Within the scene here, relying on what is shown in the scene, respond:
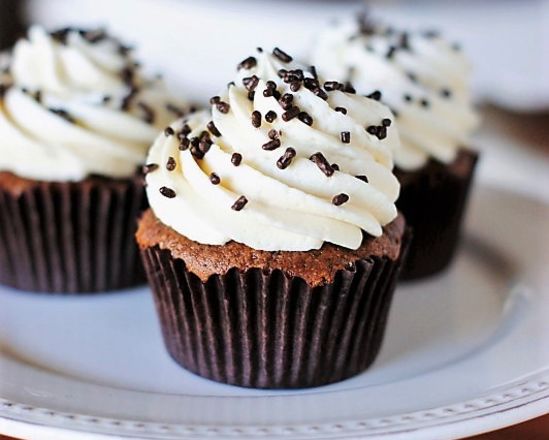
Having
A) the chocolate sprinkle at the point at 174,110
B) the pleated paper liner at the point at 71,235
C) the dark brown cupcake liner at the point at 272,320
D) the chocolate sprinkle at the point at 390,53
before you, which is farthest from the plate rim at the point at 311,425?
the chocolate sprinkle at the point at 390,53

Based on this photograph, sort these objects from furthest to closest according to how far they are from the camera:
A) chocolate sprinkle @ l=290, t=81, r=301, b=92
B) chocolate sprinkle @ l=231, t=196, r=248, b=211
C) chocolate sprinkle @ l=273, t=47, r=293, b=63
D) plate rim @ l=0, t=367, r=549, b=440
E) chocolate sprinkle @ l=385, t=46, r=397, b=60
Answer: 1. chocolate sprinkle @ l=385, t=46, r=397, b=60
2. chocolate sprinkle @ l=273, t=47, r=293, b=63
3. chocolate sprinkle @ l=290, t=81, r=301, b=92
4. chocolate sprinkle @ l=231, t=196, r=248, b=211
5. plate rim @ l=0, t=367, r=549, b=440

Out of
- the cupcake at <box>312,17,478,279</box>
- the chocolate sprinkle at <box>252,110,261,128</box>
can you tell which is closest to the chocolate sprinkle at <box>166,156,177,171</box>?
the chocolate sprinkle at <box>252,110,261,128</box>

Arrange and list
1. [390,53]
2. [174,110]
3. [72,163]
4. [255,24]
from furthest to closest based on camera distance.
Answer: [255,24]
[390,53]
[174,110]
[72,163]

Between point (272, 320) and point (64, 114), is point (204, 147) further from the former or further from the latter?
point (64, 114)

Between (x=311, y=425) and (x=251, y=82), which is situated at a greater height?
(x=251, y=82)

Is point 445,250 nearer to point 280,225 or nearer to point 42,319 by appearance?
point 280,225

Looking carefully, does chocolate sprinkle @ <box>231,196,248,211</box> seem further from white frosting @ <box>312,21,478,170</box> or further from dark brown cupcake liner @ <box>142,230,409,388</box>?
white frosting @ <box>312,21,478,170</box>

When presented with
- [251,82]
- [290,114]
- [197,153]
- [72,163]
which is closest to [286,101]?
[290,114]
